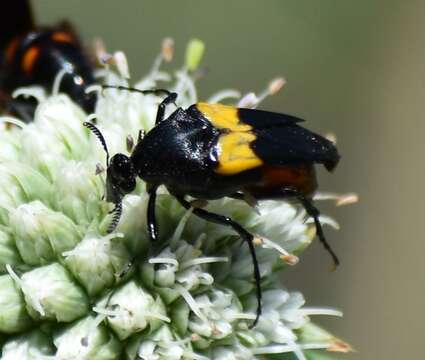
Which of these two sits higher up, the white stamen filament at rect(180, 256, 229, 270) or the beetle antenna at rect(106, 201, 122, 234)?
the beetle antenna at rect(106, 201, 122, 234)

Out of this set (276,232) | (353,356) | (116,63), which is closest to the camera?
(276,232)

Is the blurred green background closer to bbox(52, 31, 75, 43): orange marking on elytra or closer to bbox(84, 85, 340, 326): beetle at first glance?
bbox(52, 31, 75, 43): orange marking on elytra

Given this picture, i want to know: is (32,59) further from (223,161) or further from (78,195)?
(223,161)

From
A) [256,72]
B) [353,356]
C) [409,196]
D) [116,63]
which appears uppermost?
[116,63]

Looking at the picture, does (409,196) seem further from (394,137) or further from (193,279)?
(193,279)

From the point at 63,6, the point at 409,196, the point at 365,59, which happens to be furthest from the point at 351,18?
the point at 63,6

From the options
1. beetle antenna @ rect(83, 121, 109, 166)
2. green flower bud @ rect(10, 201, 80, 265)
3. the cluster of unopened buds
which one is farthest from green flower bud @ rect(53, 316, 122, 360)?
beetle antenna @ rect(83, 121, 109, 166)
